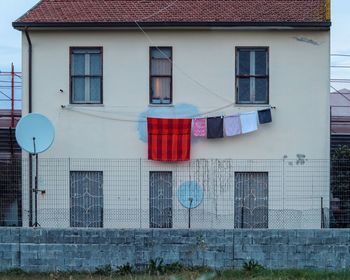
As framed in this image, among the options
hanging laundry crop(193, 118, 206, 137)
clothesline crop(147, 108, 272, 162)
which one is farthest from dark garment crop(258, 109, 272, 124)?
hanging laundry crop(193, 118, 206, 137)

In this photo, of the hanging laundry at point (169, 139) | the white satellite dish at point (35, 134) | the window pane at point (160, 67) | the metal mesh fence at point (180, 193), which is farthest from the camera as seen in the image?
the window pane at point (160, 67)

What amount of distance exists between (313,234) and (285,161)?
22.1 ft

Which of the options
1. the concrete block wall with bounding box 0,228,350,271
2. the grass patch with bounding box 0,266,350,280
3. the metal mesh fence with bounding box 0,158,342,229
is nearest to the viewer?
the grass patch with bounding box 0,266,350,280

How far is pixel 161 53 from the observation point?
74.9 ft

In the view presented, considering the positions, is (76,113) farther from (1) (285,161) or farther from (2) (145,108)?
(1) (285,161)

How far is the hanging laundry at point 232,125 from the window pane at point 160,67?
233 centimetres

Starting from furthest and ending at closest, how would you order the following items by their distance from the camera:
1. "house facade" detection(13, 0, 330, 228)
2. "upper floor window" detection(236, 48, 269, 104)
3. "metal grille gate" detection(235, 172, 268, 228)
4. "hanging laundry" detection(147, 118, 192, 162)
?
1. "upper floor window" detection(236, 48, 269, 104)
2. "hanging laundry" detection(147, 118, 192, 162)
3. "house facade" detection(13, 0, 330, 228)
4. "metal grille gate" detection(235, 172, 268, 228)

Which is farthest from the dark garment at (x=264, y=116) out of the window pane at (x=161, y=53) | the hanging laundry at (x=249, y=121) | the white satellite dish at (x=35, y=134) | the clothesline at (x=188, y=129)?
the white satellite dish at (x=35, y=134)

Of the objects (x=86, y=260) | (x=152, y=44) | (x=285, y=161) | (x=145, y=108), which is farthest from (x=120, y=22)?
(x=86, y=260)

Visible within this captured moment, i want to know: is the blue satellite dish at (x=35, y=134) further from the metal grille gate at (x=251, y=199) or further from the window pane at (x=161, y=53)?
the metal grille gate at (x=251, y=199)

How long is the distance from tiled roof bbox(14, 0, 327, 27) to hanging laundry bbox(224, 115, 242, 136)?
9.14ft

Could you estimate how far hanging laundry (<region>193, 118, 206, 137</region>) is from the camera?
73.0 feet

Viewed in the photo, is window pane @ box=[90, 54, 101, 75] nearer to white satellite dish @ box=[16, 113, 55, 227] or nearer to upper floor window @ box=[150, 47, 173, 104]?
upper floor window @ box=[150, 47, 173, 104]

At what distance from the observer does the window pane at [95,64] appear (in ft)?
75.2
